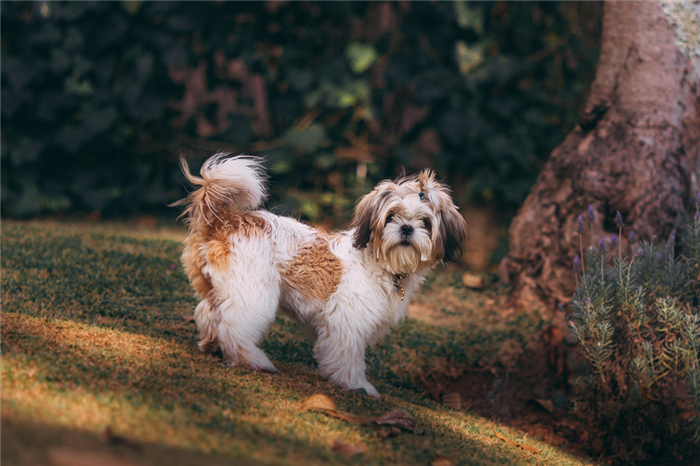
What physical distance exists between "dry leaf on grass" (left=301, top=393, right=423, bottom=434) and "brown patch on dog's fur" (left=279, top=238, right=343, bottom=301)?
912 millimetres

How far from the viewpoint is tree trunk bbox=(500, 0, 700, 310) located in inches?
205

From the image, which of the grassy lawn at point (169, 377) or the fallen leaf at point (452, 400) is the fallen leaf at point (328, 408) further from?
the fallen leaf at point (452, 400)

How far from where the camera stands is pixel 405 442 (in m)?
2.96

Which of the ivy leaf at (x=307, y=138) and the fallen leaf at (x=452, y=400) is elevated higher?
the ivy leaf at (x=307, y=138)

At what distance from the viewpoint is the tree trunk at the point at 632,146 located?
520cm

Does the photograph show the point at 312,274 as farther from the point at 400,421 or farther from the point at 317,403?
the point at 400,421

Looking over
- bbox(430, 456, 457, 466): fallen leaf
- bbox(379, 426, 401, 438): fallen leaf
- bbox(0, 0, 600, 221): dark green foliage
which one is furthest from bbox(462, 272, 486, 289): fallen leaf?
bbox(430, 456, 457, 466): fallen leaf

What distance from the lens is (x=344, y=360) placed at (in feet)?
12.6

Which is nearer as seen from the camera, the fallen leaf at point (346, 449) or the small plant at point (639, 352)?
the fallen leaf at point (346, 449)

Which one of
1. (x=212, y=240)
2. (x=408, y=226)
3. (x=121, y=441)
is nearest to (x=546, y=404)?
(x=408, y=226)

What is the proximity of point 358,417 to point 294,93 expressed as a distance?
598cm

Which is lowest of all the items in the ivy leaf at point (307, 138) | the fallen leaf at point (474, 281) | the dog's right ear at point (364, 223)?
the fallen leaf at point (474, 281)

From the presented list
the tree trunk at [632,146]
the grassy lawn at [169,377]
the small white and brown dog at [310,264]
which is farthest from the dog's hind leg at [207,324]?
the tree trunk at [632,146]

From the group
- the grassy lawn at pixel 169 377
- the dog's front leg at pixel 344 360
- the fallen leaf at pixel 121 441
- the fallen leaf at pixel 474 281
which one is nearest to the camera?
the fallen leaf at pixel 121 441
